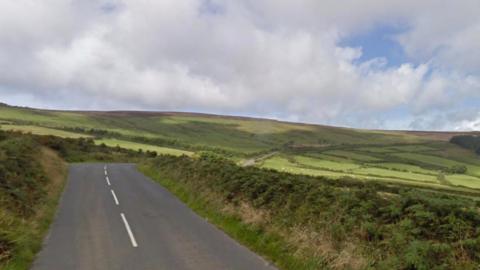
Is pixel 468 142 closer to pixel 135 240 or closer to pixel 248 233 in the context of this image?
pixel 248 233

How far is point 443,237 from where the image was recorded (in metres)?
8.60

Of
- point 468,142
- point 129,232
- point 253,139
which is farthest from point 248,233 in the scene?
point 468,142

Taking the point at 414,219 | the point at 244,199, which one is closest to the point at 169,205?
the point at 244,199

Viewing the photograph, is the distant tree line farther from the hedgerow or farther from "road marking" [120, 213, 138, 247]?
"road marking" [120, 213, 138, 247]

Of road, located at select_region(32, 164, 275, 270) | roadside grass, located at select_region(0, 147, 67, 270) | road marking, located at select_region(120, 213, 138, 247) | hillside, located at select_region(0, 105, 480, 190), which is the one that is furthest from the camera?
hillside, located at select_region(0, 105, 480, 190)

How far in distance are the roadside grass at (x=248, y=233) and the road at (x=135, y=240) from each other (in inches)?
13.7

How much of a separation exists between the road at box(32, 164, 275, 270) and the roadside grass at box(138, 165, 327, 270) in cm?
35

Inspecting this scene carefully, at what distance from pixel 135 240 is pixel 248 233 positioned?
146 inches

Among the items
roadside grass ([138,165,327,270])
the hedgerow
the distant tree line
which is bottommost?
roadside grass ([138,165,327,270])

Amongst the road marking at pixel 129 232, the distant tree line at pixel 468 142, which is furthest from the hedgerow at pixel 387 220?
the distant tree line at pixel 468 142

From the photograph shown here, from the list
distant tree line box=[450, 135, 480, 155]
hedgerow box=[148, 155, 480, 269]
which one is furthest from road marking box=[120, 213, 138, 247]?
distant tree line box=[450, 135, 480, 155]

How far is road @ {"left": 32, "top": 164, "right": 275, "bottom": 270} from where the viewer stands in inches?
427

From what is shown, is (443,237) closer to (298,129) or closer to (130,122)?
(130,122)

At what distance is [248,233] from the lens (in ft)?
45.1
